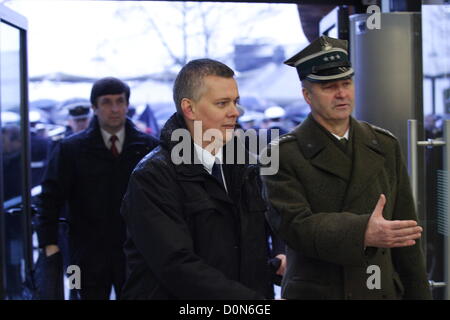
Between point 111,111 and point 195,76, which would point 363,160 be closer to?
point 195,76

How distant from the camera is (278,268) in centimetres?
286

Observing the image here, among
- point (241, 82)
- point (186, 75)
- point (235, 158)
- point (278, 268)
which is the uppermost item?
point (241, 82)

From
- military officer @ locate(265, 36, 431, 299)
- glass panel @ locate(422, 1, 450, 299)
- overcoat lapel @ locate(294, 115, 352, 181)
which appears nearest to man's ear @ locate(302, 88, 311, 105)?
military officer @ locate(265, 36, 431, 299)

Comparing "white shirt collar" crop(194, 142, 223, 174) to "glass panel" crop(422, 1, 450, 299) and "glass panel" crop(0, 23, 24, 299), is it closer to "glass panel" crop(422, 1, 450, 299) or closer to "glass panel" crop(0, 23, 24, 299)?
"glass panel" crop(422, 1, 450, 299)

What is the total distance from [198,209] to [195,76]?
1.57ft

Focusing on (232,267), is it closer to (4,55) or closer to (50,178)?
(50,178)

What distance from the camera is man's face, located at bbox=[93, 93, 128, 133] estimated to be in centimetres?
475

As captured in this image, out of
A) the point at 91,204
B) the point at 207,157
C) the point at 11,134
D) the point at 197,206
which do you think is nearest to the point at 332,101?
the point at 207,157

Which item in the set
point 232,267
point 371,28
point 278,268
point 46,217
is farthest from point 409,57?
point 46,217

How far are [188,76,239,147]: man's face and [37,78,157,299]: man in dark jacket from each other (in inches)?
81.6

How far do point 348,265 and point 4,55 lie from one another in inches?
120

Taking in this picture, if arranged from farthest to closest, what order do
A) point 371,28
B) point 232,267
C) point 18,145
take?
point 18,145, point 371,28, point 232,267

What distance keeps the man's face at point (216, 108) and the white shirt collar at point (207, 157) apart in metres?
0.07

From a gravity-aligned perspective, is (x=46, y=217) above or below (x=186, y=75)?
below
